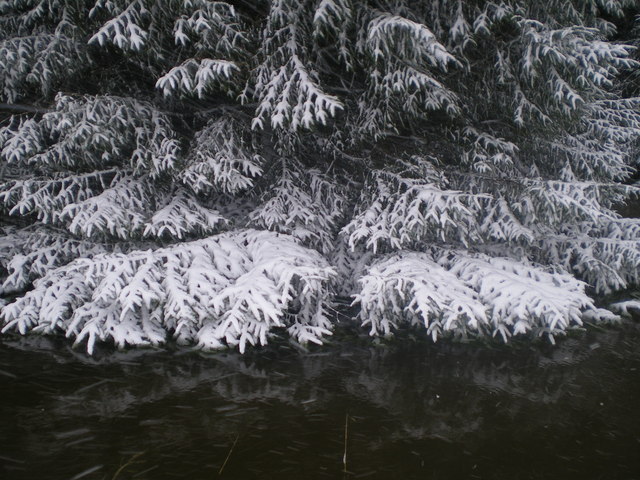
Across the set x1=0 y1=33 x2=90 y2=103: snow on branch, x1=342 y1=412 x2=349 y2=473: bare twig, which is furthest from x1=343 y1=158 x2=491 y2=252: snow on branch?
x1=0 y1=33 x2=90 y2=103: snow on branch

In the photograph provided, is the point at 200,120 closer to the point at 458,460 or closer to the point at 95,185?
the point at 95,185

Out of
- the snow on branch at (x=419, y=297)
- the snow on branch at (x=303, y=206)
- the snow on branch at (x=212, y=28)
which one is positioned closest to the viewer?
the snow on branch at (x=419, y=297)

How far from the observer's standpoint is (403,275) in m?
4.84

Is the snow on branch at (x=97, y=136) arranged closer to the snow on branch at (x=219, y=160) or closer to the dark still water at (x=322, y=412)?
the snow on branch at (x=219, y=160)

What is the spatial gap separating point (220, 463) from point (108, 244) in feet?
14.1

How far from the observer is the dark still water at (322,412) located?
307 centimetres

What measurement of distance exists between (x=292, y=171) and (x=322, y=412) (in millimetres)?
4323

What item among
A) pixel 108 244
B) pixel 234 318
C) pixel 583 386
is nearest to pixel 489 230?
pixel 583 386

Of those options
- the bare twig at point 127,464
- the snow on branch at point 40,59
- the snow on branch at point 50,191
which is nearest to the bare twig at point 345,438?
the bare twig at point 127,464

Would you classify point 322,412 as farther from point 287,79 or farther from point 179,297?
point 287,79

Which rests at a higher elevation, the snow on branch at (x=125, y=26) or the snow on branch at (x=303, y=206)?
the snow on branch at (x=125, y=26)

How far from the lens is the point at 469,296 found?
4.93m

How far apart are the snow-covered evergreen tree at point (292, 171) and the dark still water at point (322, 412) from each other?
447 millimetres

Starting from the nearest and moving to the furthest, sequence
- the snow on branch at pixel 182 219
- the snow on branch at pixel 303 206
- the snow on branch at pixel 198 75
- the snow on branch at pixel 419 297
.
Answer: the snow on branch at pixel 419 297
the snow on branch at pixel 198 75
the snow on branch at pixel 182 219
the snow on branch at pixel 303 206
